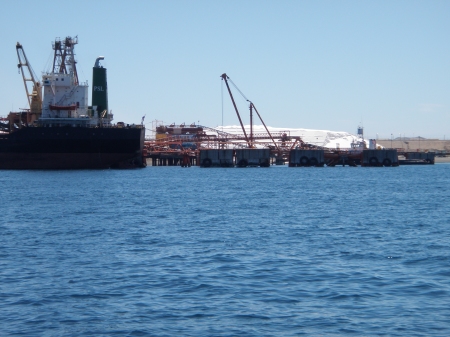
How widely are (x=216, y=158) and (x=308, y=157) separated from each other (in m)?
13.7

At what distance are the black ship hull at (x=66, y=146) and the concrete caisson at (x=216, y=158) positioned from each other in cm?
2950

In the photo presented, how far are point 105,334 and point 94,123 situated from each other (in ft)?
209

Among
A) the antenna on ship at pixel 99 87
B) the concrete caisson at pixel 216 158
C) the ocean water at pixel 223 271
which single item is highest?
the antenna on ship at pixel 99 87

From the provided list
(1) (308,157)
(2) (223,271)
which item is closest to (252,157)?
(1) (308,157)

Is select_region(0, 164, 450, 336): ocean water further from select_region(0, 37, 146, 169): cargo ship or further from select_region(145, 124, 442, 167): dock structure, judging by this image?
select_region(145, 124, 442, 167): dock structure

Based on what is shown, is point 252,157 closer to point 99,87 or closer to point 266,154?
point 266,154

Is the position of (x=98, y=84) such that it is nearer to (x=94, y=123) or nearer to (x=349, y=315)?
(x=94, y=123)

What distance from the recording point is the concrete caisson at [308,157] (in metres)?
103

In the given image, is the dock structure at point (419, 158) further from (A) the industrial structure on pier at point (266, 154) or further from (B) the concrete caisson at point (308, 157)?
(B) the concrete caisson at point (308, 157)

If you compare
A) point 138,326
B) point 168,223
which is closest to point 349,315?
point 138,326

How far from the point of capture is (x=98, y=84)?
281 feet

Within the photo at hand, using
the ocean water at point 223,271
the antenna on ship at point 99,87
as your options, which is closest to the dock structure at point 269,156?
the antenna on ship at point 99,87

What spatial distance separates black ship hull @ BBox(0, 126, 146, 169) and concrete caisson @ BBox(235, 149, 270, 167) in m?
31.2

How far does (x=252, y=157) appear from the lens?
10288 cm
